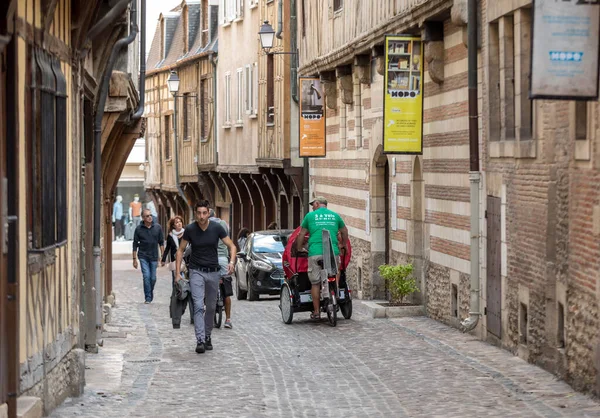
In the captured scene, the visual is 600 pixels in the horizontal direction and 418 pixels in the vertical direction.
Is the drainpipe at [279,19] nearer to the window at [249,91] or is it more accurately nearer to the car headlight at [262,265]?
the window at [249,91]

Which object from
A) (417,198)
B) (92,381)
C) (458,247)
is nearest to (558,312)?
(92,381)

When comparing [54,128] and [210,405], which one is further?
[210,405]

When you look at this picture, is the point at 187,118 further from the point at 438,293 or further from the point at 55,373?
the point at 55,373

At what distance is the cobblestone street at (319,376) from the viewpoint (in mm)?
11688

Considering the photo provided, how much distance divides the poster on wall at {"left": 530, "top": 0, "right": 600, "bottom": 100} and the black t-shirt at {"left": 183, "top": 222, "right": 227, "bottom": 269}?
621 centimetres

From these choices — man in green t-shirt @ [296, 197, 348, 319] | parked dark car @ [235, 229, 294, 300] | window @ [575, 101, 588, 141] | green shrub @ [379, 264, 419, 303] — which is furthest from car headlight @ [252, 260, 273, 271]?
window @ [575, 101, 588, 141]

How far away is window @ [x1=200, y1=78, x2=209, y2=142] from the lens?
4691 centimetres

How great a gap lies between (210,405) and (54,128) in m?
2.66

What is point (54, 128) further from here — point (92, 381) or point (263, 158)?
point (263, 158)

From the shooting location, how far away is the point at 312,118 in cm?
3078

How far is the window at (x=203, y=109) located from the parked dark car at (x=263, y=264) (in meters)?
18.1

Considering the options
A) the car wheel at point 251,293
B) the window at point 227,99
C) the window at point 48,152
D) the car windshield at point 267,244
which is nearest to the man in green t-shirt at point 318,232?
the window at point 48,152

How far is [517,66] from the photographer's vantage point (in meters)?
15.7

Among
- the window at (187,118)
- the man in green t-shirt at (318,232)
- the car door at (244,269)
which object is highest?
the window at (187,118)
